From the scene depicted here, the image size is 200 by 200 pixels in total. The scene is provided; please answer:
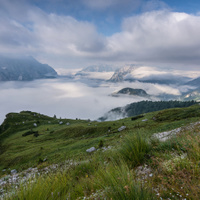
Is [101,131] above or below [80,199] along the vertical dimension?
below

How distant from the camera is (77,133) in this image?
5041 cm

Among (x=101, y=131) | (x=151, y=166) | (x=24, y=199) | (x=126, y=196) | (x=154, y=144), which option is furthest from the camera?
(x=101, y=131)

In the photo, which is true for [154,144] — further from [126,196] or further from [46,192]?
[46,192]

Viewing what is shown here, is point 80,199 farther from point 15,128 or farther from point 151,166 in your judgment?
point 15,128

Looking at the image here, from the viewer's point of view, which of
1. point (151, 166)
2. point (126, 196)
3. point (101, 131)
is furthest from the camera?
point (101, 131)

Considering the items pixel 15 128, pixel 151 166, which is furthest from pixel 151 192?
pixel 15 128

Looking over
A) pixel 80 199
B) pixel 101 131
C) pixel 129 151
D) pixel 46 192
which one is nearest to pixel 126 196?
pixel 80 199

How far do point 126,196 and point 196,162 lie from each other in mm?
2664

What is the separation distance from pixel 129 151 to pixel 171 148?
208cm

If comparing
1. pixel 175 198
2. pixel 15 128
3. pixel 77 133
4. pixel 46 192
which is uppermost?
pixel 175 198

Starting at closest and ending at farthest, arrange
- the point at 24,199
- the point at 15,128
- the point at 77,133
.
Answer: the point at 24,199 < the point at 77,133 < the point at 15,128

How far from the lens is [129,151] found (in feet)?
19.9

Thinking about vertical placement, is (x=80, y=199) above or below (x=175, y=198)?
below

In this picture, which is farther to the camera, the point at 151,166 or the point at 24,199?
the point at 151,166
